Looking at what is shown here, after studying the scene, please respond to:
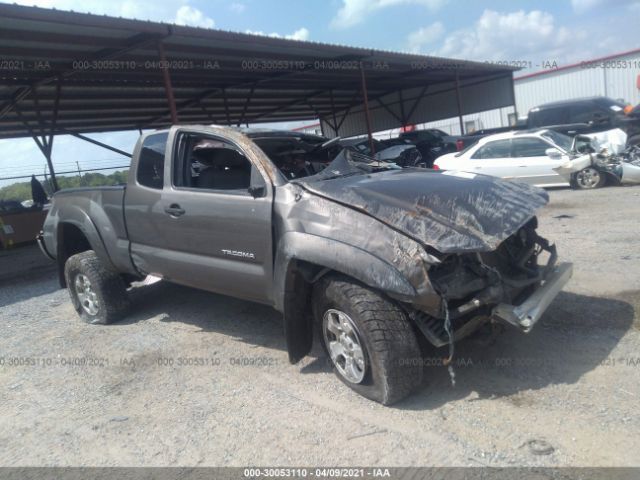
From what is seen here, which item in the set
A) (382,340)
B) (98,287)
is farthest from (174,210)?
(382,340)

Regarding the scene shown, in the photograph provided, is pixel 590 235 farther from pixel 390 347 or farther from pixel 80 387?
pixel 80 387

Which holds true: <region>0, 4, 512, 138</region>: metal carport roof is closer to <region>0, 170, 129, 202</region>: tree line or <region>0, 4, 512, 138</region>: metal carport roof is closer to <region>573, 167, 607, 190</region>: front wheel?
<region>0, 170, 129, 202</region>: tree line

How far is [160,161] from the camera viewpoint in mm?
4574

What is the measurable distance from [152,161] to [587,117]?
12236mm

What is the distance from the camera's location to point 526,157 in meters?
10.5

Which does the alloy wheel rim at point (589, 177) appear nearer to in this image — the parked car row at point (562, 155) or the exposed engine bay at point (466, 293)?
the parked car row at point (562, 155)

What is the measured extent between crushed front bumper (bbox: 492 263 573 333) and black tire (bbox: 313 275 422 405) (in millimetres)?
574

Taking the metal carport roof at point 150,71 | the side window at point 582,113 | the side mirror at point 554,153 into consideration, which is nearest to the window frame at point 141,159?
the metal carport roof at point 150,71

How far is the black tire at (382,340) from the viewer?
3.03 meters

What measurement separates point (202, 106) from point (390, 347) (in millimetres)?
15630

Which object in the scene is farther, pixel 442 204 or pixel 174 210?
pixel 174 210

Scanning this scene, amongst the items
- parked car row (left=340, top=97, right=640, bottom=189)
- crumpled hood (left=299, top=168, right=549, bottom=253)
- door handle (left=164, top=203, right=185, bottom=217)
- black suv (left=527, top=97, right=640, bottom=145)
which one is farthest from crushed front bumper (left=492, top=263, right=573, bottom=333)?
black suv (left=527, top=97, right=640, bottom=145)

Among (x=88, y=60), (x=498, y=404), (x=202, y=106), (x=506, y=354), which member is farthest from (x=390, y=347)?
(x=202, y=106)

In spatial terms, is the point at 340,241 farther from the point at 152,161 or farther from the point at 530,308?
the point at 152,161
